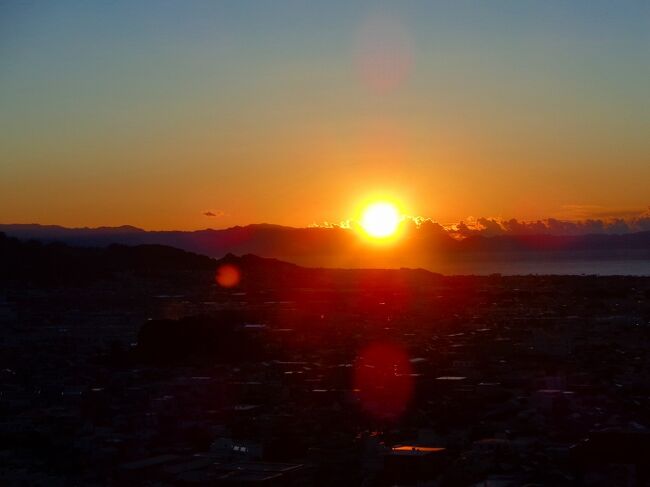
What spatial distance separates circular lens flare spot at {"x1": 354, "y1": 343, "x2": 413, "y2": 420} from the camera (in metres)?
16.4

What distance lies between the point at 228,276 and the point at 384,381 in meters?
65.4

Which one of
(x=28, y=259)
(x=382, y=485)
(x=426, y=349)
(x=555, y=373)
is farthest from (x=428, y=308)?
(x=382, y=485)

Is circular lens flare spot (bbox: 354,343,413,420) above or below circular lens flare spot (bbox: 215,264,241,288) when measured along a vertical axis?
below

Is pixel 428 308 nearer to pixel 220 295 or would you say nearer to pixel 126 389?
pixel 220 295

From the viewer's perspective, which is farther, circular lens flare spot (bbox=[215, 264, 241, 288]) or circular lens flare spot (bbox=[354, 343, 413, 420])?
circular lens flare spot (bbox=[215, 264, 241, 288])

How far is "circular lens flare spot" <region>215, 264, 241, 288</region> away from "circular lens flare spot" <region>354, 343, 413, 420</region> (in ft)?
163

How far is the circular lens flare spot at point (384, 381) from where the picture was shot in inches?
645

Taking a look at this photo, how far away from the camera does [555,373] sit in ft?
66.4

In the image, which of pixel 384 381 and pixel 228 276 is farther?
pixel 228 276

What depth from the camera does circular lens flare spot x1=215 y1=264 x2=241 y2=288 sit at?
76.7m

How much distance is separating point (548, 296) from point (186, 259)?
4194 centimetres

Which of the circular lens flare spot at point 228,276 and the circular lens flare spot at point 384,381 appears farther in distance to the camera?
the circular lens flare spot at point 228,276

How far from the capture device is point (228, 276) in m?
83.9

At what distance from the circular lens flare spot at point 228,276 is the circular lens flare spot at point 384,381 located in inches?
1957
